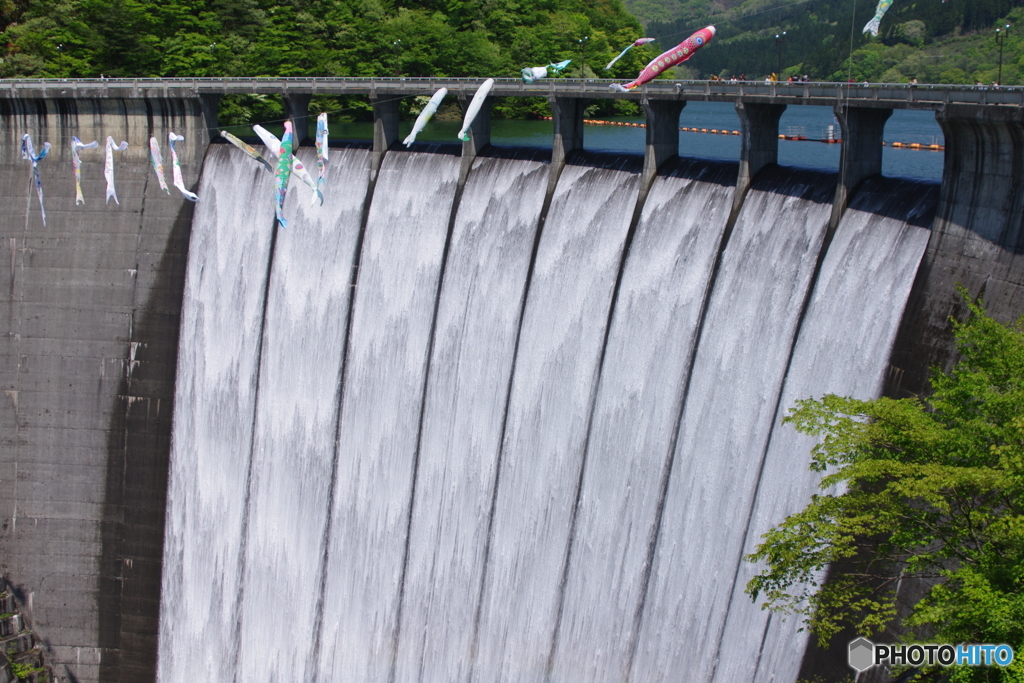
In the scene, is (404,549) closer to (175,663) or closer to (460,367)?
(460,367)

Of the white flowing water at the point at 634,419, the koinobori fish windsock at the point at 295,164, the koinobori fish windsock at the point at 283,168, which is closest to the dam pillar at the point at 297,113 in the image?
the koinobori fish windsock at the point at 295,164

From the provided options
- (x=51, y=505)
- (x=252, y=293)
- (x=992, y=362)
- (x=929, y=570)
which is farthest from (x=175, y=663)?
(x=992, y=362)

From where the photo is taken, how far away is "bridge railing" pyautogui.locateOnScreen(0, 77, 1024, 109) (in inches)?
908

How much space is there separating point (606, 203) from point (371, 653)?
1597cm

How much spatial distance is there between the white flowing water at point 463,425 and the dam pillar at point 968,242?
1231 centimetres

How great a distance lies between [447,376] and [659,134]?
9.92 metres

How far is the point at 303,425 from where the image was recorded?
34.4m

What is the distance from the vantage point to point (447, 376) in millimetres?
32375

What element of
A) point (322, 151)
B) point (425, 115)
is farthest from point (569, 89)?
point (322, 151)

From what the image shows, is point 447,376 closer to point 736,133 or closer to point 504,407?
point 504,407

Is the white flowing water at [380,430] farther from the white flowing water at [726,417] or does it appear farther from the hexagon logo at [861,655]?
the hexagon logo at [861,655]

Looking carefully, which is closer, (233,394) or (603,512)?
(603,512)

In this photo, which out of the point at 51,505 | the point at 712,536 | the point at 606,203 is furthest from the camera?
the point at 51,505

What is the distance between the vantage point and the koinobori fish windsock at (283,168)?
3413cm
